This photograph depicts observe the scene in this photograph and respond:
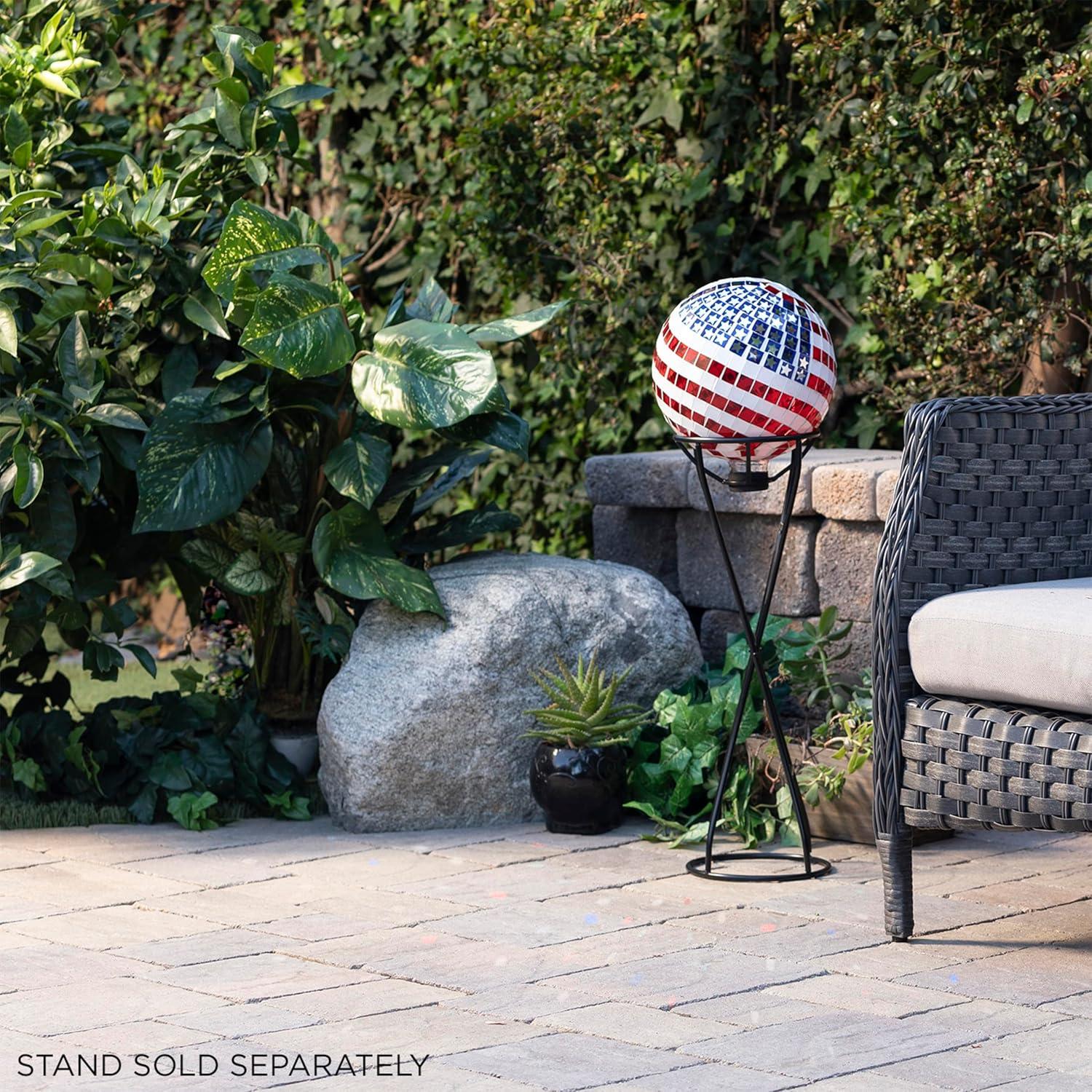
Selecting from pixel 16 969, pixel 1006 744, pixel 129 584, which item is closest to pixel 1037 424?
pixel 1006 744

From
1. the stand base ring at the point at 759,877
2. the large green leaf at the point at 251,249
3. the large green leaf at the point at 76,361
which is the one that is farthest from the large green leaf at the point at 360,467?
the stand base ring at the point at 759,877

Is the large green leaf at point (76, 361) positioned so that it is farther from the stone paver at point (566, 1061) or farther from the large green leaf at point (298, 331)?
the stone paver at point (566, 1061)

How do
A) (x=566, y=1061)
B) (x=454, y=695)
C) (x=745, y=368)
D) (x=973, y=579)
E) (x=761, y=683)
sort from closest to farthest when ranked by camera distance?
(x=566, y=1061)
(x=973, y=579)
(x=745, y=368)
(x=761, y=683)
(x=454, y=695)

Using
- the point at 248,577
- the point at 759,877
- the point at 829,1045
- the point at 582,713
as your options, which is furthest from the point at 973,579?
the point at 248,577

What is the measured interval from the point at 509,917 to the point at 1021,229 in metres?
2.12

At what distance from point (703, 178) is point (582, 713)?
178 centimetres

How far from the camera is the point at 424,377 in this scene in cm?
361

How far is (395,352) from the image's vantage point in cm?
366

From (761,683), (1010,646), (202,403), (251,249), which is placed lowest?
(761,683)

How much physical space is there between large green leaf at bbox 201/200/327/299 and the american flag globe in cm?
88

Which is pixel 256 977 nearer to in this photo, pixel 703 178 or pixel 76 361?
pixel 76 361

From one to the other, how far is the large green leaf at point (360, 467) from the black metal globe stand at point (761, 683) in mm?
728

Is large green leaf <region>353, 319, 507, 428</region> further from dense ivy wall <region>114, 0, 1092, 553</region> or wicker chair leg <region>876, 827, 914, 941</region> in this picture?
wicker chair leg <region>876, 827, 914, 941</region>

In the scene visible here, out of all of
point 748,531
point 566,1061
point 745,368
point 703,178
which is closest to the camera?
point 566,1061
